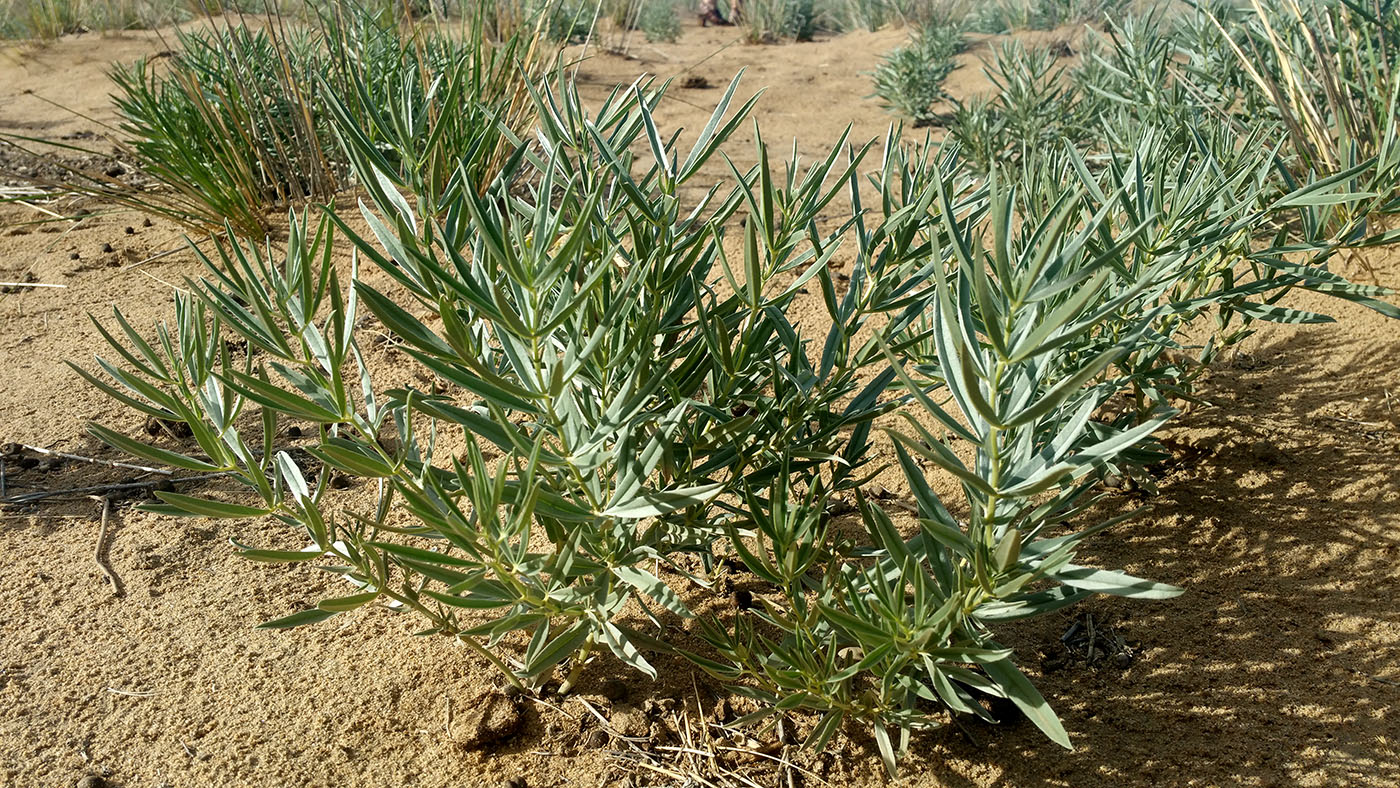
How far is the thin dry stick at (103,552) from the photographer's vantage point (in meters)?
1.83

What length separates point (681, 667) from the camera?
5.57 ft

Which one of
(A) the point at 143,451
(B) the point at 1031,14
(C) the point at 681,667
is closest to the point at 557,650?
(C) the point at 681,667

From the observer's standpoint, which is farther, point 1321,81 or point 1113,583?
point 1321,81

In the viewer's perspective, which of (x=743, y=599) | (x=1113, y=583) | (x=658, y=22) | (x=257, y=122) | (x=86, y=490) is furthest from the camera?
(x=658, y=22)

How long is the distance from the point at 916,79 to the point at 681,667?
413 cm

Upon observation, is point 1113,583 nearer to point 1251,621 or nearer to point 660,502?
point 660,502

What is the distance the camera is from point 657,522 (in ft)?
4.95

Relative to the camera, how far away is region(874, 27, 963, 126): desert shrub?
5145mm

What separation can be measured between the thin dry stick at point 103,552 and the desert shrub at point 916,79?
4.05m

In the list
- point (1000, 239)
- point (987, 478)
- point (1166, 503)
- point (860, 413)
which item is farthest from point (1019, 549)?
point (1166, 503)

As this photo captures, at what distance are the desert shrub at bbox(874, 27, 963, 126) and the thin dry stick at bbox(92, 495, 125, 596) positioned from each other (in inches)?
160

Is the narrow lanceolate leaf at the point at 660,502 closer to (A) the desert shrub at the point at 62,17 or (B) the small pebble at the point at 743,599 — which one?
(B) the small pebble at the point at 743,599

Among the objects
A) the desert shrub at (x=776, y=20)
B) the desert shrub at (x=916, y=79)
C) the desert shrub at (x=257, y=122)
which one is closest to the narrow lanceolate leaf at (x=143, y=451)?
the desert shrub at (x=257, y=122)

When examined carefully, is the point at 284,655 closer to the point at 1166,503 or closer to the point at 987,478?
the point at 987,478
